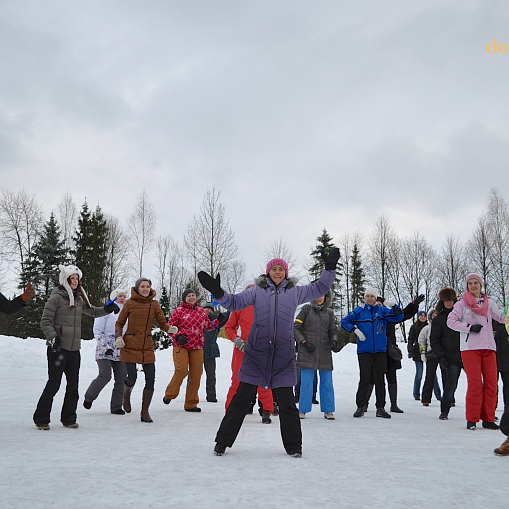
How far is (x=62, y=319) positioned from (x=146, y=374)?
1.53 m

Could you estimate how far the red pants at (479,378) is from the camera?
272 inches

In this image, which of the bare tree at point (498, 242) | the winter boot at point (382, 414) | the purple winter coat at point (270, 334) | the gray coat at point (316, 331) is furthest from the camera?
the bare tree at point (498, 242)

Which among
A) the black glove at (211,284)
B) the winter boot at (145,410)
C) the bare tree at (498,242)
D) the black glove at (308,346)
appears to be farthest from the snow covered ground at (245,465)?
the bare tree at (498,242)

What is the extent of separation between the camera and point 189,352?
28.8ft

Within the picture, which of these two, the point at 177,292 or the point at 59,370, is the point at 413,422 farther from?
the point at 177,292

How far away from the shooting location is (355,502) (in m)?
3.39

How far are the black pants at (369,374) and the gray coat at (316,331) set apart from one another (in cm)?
62

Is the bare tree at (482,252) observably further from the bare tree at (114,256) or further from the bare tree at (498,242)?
the bare tree at (114,256)

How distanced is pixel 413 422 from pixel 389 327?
79.2 inches

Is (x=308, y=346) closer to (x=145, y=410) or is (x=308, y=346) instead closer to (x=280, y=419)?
(x=145, y=410)

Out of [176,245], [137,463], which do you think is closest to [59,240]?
[176,245]

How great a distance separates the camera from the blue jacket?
8562mm

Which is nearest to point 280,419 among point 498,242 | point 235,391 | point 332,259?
point 332,259

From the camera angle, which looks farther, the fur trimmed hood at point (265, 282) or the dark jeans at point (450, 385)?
the dark jeans at point (450, 385)
